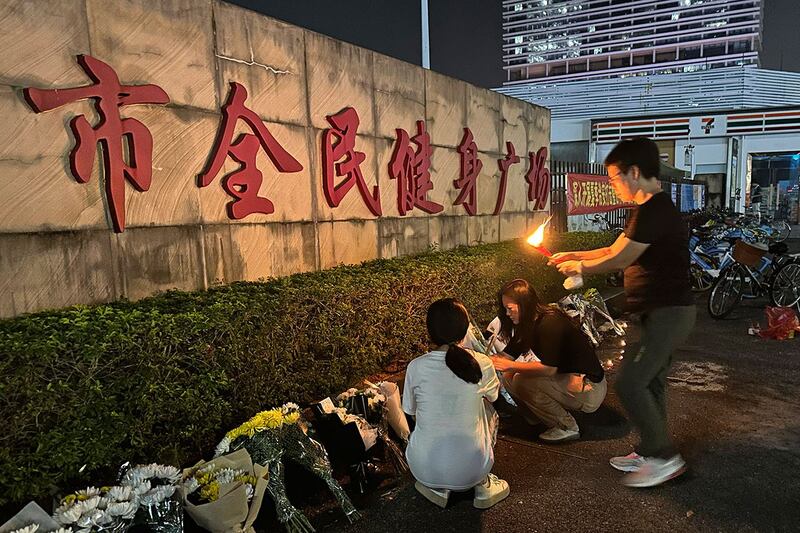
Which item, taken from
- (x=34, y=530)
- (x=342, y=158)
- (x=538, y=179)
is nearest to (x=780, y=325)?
(x=538, y=179)

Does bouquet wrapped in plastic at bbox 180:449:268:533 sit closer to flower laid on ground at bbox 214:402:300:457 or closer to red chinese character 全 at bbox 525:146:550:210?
flower laid on ground at bbox 214:402:300:457

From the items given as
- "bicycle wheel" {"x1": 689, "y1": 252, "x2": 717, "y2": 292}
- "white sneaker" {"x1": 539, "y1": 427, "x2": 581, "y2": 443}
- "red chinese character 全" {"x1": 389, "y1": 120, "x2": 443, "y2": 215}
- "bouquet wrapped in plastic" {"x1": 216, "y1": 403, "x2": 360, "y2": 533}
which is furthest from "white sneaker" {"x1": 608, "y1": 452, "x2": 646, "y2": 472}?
"bicycle wheel" {"x1": 689, "y1": 252, "x2": 717, "y2": 292}

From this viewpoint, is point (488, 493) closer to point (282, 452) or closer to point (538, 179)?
point (282, 452)

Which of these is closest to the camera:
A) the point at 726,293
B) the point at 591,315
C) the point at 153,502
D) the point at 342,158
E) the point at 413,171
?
the point at 153,502

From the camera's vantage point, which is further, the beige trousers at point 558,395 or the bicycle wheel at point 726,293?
the bicycle wheel at point 726,293

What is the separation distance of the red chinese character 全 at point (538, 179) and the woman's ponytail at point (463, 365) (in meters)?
7.76

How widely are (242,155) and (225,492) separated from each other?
2.99 meters

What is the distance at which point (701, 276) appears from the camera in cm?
1012

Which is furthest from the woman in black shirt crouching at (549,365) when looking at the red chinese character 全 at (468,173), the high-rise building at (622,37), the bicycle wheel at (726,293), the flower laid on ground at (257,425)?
the high-rise building at (622,37)

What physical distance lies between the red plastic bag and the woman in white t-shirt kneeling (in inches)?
220

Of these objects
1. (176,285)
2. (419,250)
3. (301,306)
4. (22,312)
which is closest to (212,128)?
(176,285)

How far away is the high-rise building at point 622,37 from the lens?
85000 millimetres

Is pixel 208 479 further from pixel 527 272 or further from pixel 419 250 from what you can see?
pixel 527 272

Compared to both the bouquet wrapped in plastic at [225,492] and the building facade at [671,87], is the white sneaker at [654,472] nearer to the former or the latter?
the bouquet wrapped in plastic at [225,492]
